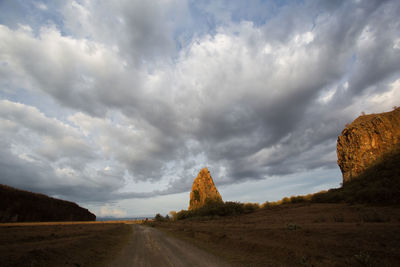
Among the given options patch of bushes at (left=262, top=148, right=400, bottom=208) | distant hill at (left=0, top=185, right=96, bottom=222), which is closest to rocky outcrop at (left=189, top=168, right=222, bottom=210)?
patch of bushes at (left=262, top=148, right=400, bottom=208)

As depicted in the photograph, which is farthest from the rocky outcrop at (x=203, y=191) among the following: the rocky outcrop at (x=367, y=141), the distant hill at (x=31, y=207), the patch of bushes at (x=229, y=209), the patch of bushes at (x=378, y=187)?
the distant hill at (x=31, y=207)

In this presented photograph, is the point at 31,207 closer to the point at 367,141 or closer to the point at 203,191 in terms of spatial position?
the point at 203,191

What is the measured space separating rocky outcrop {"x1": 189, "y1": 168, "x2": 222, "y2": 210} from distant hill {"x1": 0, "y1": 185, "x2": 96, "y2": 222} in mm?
38741

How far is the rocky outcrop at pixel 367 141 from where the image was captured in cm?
3209

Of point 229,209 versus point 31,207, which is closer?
point 31,207

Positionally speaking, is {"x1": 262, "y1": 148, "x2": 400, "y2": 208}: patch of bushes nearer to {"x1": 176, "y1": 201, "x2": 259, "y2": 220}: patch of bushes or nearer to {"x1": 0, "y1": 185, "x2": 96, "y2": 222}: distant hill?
{"x1": 176, "y1": 201, "x2": 259, "y2": 220}: patch of bushes

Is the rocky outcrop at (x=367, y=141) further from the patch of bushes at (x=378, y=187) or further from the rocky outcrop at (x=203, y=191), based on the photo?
the rocky outcrop at (x=203, y=191)

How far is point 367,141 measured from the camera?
34406 mm

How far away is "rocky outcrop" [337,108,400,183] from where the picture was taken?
32091 mm

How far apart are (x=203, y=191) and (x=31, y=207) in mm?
45434

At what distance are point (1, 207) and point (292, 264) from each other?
172ft

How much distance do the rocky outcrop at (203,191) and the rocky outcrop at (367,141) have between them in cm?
3697

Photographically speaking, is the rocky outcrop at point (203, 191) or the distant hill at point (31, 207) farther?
the rocky outcrop at point (203, 191)

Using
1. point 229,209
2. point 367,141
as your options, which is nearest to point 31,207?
point 229,209
